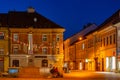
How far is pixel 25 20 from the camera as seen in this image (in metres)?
81.6

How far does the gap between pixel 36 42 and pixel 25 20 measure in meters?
6.34

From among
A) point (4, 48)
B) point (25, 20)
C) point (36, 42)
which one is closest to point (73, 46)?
point (25, 20)

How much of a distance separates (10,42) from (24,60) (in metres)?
5.05

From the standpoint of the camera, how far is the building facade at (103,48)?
60625 millimetres

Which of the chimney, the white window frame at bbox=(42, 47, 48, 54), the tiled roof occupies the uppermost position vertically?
the chimney

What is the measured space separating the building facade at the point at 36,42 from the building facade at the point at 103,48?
7862 millimetres

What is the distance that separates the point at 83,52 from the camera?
96125 millimetres

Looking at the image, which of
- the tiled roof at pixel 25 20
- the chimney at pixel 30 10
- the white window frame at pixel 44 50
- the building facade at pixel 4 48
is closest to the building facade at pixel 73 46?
the chimney at pixel 30 10

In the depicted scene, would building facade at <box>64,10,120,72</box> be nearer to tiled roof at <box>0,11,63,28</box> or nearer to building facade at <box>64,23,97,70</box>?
building facade at <box>64,23,97,70</box>

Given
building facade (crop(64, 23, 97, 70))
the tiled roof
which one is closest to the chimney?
the tiled roof

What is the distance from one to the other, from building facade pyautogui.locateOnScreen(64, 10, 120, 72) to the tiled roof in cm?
1016

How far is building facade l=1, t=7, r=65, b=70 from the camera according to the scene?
77.1m

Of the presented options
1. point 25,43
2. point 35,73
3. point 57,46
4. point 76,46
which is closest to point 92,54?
point 57,46

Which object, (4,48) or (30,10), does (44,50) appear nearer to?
(4,48)
